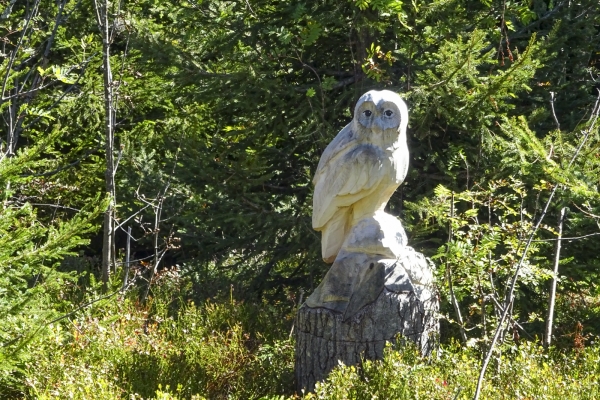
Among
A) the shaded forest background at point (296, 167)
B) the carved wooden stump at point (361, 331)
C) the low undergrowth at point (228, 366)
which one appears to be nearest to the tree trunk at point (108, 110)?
the shaded forest background at point (296, 167)

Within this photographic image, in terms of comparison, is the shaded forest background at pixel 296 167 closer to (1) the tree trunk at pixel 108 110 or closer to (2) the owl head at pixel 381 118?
(1) the tree trunk at pixel 108 110

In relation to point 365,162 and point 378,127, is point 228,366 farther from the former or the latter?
point 378,127

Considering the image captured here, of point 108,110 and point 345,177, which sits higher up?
point 108,110

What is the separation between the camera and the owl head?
5.91 meters

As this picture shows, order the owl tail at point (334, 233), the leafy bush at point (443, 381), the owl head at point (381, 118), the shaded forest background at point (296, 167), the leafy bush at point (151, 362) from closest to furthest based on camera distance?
the leafy bush at point (443, 381)
the owl head at point (381, 118)
the leafy bush at point (151, 362)
the owl tail at point (334, 233)
the shaded forest background at point (296, 167)

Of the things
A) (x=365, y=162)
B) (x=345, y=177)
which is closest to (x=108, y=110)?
(x=345, y=177)

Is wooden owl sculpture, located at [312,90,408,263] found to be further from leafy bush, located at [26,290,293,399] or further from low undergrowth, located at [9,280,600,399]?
leafy bush, located at [26,290,293,399]

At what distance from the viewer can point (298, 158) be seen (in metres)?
9.02

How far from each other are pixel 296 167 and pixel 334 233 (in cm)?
269

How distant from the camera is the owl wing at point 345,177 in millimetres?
5973

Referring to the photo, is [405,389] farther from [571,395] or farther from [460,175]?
[460,175]

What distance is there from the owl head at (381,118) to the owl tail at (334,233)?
0.68 metres

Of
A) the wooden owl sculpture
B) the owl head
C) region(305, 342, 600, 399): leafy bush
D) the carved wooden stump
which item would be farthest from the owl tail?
region(305, 342, 600, 399): leafy bush

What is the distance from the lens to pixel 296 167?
9031 millimetres
